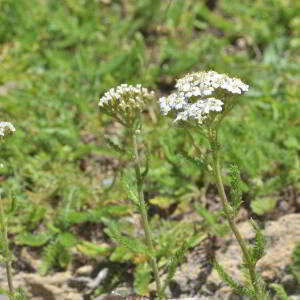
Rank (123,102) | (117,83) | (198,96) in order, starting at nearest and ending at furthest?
(198,96), (123,102), (117,83)

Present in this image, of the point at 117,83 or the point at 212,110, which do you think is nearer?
the point at 212,110

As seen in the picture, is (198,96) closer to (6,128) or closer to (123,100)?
(123,100)

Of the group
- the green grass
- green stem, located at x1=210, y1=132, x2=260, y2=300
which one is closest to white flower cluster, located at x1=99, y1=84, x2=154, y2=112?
green stem, located at x1=210, y1=132, x2=260, y2=300

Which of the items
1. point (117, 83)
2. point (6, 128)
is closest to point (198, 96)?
point (6, 128)

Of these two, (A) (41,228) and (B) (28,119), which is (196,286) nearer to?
(A) (41,228)

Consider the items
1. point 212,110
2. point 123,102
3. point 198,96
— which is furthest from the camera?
point 123,102

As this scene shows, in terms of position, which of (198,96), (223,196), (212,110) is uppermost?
(198,96)

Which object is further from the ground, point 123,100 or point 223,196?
point 123,100
